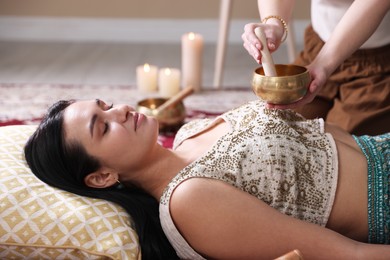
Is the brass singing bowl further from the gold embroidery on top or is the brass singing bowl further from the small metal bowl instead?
the small metal bowl

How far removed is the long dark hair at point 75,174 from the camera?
1581mm

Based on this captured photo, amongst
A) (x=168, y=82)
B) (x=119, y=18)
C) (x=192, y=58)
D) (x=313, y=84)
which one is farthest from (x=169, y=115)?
(x=119, y=18)

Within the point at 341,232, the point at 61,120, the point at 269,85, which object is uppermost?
the point at 269,85

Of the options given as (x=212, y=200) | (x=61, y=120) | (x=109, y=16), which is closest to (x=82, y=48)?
(x=109, y=16)

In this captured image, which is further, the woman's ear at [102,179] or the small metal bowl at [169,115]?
the small metal bowl at [169,115]

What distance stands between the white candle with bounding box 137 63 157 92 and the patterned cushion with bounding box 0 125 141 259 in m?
1.89

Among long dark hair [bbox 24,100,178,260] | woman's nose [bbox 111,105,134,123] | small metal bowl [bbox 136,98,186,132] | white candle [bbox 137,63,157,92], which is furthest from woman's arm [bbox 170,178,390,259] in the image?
white candle [bbox 137,63,157,92]

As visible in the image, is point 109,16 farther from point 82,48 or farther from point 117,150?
point 117,150

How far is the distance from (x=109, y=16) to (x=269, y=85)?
11.2 ft

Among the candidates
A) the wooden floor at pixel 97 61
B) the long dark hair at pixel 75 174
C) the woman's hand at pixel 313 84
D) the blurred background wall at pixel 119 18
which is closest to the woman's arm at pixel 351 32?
the woman's hand at pixel 313 84

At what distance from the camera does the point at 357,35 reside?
1.74 m

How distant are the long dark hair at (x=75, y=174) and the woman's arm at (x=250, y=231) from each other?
0.62ft

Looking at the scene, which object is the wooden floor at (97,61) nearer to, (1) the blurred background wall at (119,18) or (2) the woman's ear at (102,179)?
(1) the blurred background wall at (119,18)

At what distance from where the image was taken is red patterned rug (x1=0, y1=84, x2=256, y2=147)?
10.2ft
